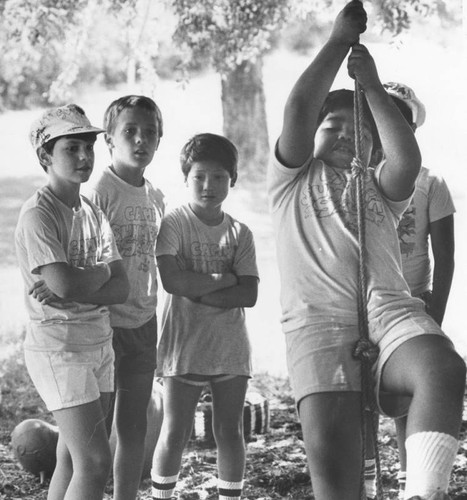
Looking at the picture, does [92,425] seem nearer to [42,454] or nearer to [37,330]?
[37,330]

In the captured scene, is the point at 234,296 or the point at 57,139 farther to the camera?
the point at 234,296

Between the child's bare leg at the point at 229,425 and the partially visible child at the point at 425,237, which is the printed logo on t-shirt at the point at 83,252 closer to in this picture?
the child's bare leg at the point at 229,425

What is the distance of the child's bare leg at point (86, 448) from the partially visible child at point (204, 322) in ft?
1.91

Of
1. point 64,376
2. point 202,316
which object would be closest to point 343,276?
point 64,376

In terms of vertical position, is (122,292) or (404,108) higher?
(404,108)

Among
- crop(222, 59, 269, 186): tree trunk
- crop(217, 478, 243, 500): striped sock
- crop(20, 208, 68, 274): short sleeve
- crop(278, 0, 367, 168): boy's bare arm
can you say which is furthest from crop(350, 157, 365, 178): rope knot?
crop(222, 59, 269, 186): tree trunk

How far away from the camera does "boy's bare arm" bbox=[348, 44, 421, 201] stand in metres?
2.33

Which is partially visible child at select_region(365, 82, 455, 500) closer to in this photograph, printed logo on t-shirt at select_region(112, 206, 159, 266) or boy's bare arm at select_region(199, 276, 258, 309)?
boy's bare arm at select_region(199, 276, 258, 309)

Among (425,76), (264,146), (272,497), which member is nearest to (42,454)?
(272,497)

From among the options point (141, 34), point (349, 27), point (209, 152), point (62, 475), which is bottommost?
point (62, 475)

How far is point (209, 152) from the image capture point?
10.9 ft

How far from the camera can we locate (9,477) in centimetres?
435

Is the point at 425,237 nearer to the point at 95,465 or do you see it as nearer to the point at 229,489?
the point at 229,489

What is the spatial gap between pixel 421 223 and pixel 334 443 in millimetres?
1403
